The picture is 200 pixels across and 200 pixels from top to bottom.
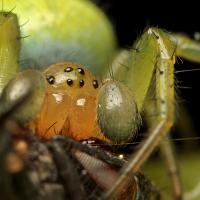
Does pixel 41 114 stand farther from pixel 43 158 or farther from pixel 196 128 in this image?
pixel 196 128

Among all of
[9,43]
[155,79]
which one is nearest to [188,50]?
[155,79]

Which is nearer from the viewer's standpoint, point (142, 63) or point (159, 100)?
point (159, 100)

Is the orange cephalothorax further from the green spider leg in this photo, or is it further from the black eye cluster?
the green spider leg

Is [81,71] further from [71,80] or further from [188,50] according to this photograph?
[188,50]

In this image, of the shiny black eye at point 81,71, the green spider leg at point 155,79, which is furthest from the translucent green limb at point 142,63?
the shiny black eye at point 81,71

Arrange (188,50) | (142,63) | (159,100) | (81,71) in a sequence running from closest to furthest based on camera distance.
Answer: (159,100) < (81,71) < (142,63) < (188,50)

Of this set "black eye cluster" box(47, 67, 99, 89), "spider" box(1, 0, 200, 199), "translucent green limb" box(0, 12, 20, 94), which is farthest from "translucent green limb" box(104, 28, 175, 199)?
"translucent green limb" box(0, 12, 20, 94)
